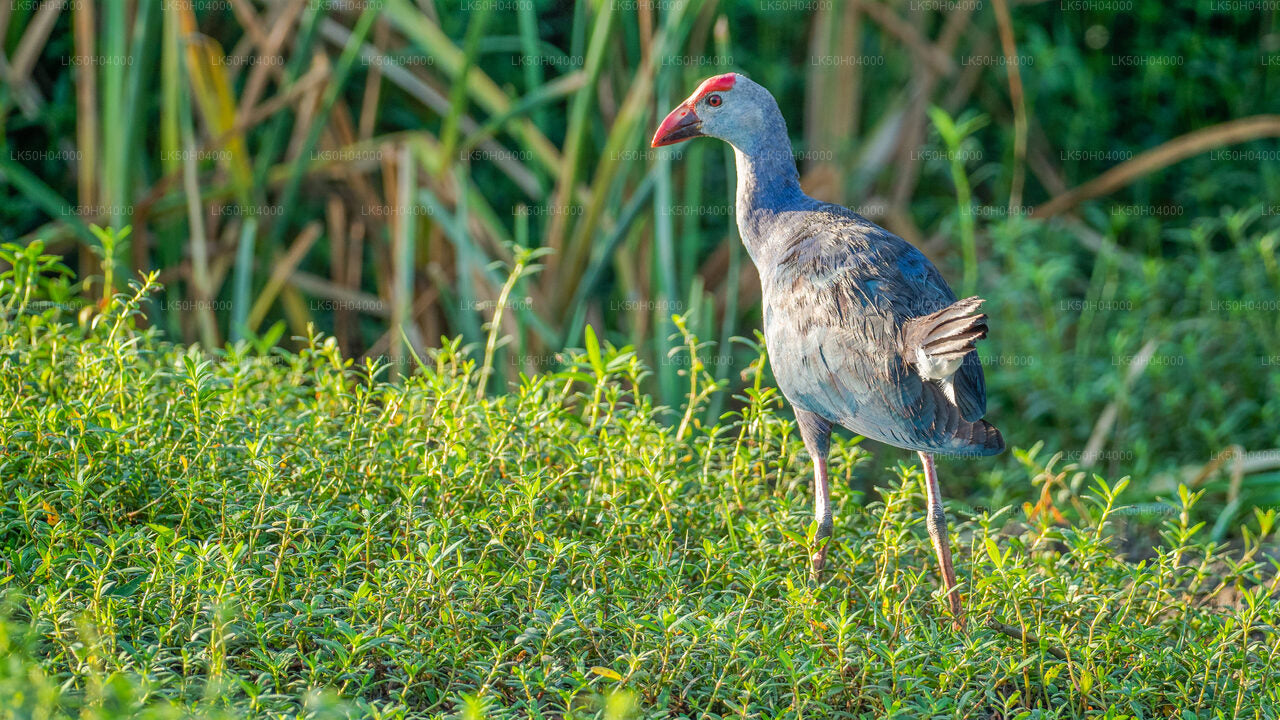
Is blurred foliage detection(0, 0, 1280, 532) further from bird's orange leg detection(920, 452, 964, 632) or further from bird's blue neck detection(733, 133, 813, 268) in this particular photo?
bird's orange leg detection(920, 452, 964, 632)

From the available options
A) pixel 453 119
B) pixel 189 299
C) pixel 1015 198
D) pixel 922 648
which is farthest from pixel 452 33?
pixel 922 648

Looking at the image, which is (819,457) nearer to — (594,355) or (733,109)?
(594,355)

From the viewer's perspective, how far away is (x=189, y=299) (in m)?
5.11

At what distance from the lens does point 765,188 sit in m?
3.41

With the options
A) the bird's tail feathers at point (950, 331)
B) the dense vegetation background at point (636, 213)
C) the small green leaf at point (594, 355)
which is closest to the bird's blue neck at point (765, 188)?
the dense vegetation background at point (636, 213)

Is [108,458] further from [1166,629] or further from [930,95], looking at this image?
[930,95]

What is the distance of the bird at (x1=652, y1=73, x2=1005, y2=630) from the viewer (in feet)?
8.82

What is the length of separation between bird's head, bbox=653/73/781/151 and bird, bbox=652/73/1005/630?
10.4 inches

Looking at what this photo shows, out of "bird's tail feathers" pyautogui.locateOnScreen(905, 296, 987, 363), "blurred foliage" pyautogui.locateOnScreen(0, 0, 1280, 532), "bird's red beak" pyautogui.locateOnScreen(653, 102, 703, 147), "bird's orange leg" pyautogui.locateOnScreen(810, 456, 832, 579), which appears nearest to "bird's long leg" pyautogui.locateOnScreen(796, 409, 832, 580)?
"bird's orange leg" pyautogui.locateOnScreen(810, 456, 832, 579)

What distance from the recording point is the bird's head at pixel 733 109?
11.2 feet

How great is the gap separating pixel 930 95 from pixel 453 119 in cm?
241

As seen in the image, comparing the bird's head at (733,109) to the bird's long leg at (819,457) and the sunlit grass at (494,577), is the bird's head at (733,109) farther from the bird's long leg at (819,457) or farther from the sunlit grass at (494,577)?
the bird's long leg at (819,457)

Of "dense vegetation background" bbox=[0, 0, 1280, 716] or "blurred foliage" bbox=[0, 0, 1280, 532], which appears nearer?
"dense vegetation background" bbox=[0, 0, 1280, 716]

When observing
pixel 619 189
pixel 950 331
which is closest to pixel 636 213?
pixel 619 189
